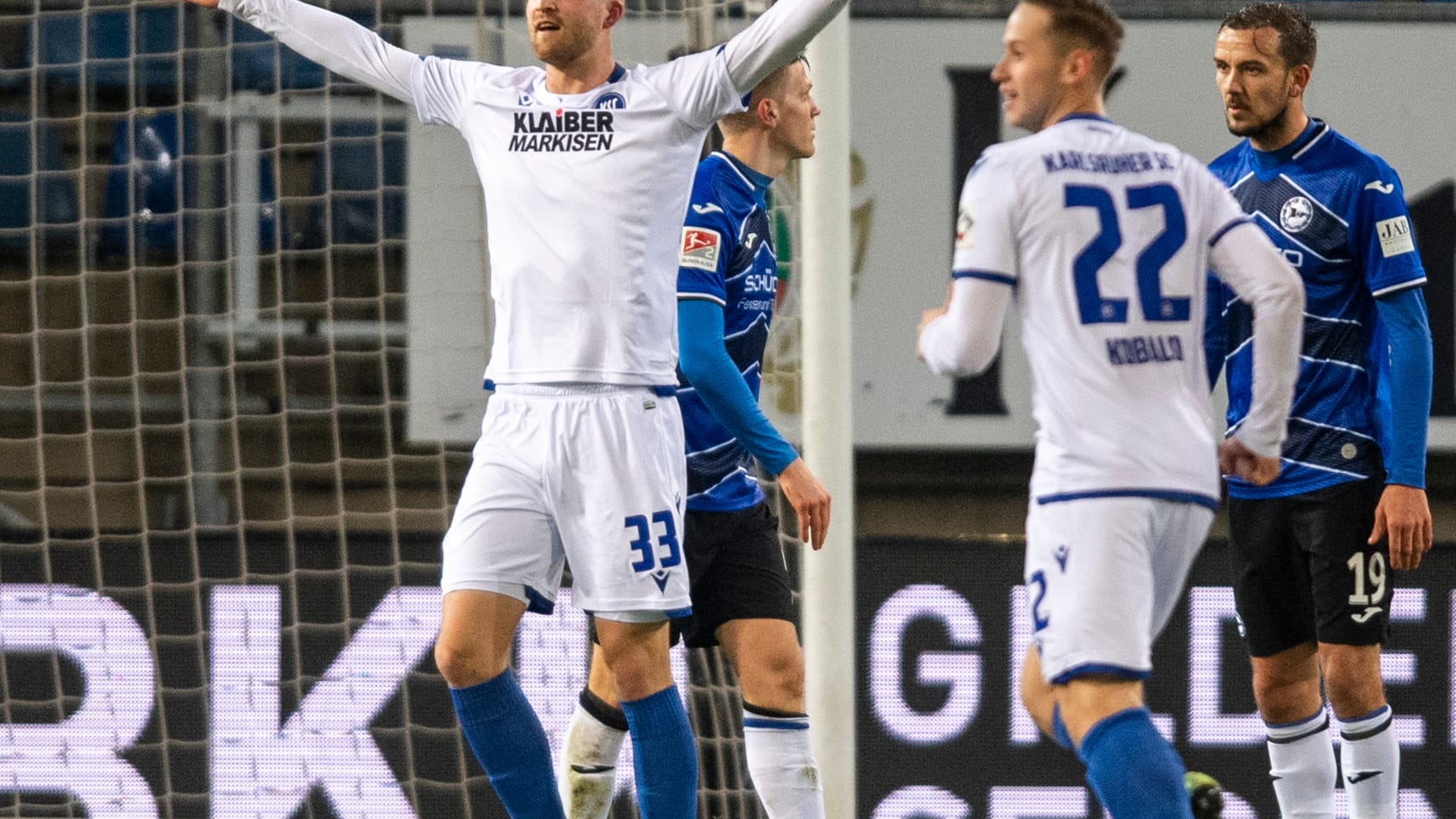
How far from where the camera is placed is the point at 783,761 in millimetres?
3705

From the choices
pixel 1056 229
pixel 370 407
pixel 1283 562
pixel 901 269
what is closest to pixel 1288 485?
pixel 1283 562

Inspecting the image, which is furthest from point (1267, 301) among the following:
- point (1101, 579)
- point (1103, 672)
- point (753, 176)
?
point (753, 176)

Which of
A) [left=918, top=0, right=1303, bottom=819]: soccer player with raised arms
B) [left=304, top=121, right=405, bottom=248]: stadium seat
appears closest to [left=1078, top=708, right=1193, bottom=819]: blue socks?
[left=918, top=0, right=1303, bottom=819]: soccer player with raised arms

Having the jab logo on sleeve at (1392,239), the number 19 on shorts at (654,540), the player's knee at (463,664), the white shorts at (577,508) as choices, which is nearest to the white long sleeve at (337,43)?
the white shorts at (577,508)

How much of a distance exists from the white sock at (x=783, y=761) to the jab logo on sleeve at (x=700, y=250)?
2.89 feet

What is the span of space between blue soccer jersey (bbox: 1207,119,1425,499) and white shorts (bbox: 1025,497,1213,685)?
0.99 meters

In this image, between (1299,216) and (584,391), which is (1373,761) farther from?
(584,391)

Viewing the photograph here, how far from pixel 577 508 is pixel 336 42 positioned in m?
→ 1.02

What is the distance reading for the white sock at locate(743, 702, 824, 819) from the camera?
3.71m

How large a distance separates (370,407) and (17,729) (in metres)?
1.26

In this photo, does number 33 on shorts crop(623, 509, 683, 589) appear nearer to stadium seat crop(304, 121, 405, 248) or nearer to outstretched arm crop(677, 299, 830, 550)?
outstretched arm crop(677, 299, 830, 550)

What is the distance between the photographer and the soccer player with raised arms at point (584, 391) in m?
3.29

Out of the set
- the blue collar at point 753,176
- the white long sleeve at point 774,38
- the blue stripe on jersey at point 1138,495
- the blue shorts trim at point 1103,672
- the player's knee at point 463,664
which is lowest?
the player's knee at point 463,664

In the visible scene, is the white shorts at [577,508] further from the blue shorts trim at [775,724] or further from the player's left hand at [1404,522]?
the player's left hand at [1404,522]
